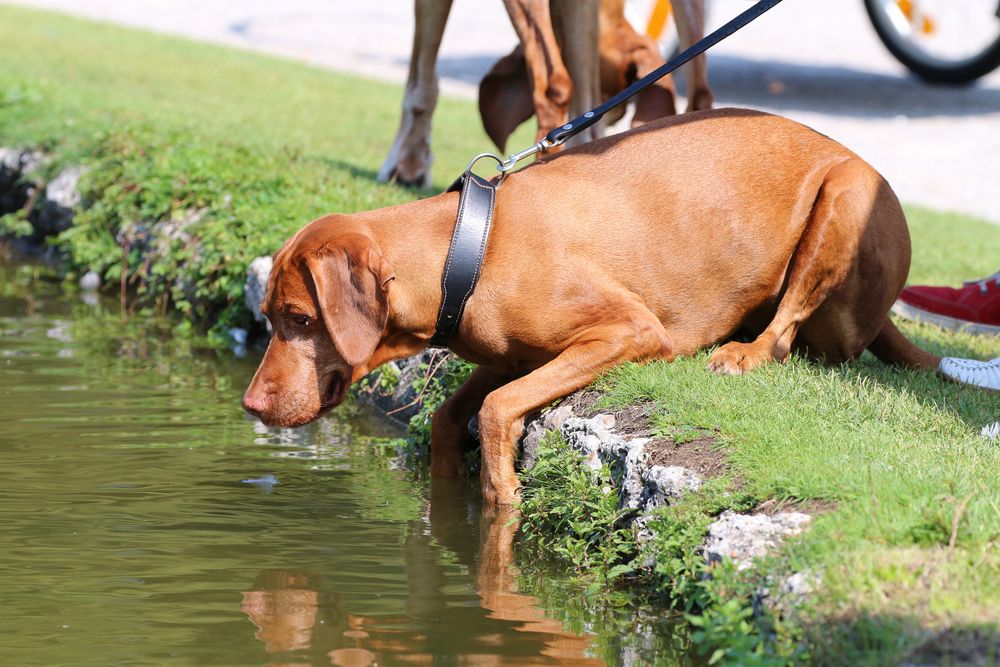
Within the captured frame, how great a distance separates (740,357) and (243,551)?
73.5 inches

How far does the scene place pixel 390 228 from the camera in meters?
4.63

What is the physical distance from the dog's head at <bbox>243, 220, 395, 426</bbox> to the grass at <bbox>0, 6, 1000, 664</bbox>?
0.85m

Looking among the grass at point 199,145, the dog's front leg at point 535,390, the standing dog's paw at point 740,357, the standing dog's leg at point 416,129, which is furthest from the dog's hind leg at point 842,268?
the standing dog's leg at point 416,129

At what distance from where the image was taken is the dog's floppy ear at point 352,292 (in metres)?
4.34

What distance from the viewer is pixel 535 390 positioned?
4.64 meters

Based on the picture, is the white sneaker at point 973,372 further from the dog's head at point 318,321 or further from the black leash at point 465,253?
the dog's head at point 318,321

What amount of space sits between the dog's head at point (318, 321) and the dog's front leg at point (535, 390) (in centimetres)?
49

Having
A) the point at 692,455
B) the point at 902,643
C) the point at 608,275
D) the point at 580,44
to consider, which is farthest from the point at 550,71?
the point at 902,643

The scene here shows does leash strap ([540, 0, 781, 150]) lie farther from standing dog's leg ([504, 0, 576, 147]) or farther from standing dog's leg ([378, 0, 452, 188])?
standing dog's leg ([378, 0, 452, 188])

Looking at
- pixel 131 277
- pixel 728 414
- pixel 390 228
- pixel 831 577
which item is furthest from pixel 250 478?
pixel 131 277

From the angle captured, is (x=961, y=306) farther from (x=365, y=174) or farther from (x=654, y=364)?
(x=365, y=174)

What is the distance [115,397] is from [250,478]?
1.29 m

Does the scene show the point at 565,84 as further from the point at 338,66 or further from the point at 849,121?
the point at 338,66

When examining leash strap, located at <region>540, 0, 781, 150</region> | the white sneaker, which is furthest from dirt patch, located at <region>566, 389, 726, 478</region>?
the white sneaker
